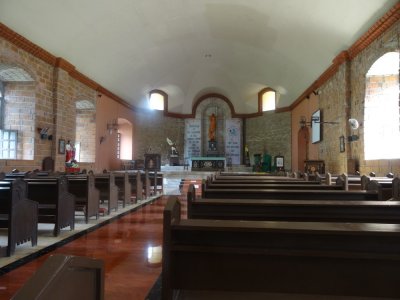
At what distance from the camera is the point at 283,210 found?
2.70 meters

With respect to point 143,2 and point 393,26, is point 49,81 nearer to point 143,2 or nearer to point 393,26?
point 143,2

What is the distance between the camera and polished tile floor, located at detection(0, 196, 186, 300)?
2.91m

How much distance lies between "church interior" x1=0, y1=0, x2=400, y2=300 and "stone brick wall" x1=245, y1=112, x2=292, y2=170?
9 cm

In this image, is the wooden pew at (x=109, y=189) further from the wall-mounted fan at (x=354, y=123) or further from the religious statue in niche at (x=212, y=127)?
the religious statue in niche at (x=212, y=127)

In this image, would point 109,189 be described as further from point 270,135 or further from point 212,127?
point 212,127

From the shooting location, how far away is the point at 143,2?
978 centimetres

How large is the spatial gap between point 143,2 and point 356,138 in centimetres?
708

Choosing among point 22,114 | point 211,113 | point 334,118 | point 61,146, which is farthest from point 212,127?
point 22,114

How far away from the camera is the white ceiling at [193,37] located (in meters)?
8.63

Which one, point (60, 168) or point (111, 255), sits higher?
point (60, 168)

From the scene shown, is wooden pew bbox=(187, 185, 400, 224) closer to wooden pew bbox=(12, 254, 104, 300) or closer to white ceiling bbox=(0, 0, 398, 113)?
wooden pew bbox=(12, 254, 104, 300)

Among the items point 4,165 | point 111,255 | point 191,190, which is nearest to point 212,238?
point 191,190

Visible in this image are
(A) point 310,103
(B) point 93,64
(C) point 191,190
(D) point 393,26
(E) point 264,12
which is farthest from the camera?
(A) point 310,103

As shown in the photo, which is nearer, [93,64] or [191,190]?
[191,190]
